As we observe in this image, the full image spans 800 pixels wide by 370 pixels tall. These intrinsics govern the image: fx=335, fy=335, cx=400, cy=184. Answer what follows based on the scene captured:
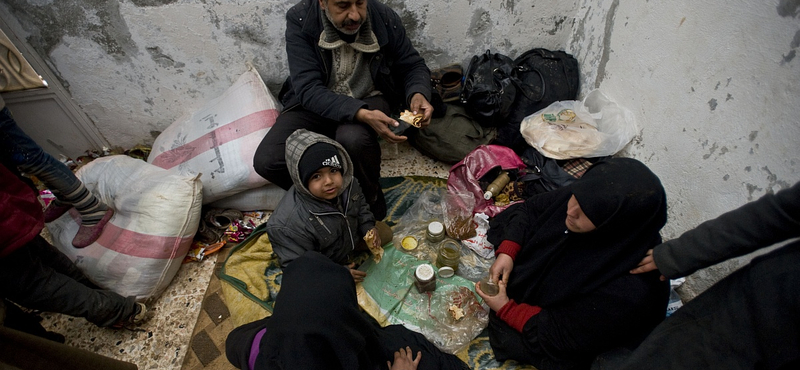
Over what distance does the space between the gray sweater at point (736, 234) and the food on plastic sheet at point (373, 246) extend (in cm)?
138

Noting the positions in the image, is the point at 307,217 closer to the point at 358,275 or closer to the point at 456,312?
the point at 358,275

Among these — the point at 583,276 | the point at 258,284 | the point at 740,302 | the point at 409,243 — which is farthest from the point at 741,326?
the point at 258,284

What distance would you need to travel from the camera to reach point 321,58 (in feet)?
7.23

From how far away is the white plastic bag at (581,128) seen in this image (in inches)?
91.1

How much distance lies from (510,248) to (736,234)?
962mm

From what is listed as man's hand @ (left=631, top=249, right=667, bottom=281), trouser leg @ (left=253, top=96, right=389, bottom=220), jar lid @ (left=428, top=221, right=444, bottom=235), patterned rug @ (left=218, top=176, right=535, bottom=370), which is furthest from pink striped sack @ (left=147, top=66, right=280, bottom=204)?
man's hand @ (left=631, top=249, right=667, bottom=281)

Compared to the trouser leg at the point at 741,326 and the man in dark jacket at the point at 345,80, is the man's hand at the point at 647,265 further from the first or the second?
the man in dark jacket at the point at 345,80

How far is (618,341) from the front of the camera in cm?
152

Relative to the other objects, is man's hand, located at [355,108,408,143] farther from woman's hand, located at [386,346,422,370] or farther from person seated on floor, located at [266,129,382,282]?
woman's hand, located at [386,346,422,370]

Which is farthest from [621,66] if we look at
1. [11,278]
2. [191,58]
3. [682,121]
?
[11,278]

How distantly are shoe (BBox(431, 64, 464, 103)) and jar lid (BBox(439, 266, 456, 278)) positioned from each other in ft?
4.62

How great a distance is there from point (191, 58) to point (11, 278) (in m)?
1.73

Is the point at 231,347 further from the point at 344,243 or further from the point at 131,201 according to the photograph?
the point at 131,201

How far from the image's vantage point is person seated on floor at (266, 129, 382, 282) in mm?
1774
